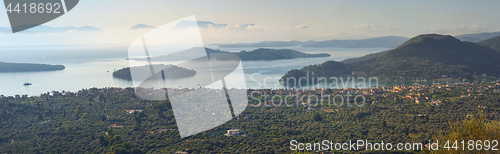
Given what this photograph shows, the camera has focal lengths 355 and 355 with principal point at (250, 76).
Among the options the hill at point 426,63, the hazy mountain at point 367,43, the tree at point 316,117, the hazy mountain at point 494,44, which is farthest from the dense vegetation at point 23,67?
the hazy mountain at point 367,43

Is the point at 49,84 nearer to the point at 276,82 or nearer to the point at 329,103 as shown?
the point at 276,82

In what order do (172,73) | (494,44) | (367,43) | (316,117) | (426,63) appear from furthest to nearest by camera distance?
(367,43)
(494,44)
(172,73)
(426,63)
(316,117)

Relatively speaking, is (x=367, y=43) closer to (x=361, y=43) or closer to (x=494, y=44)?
(x=361, y=43)

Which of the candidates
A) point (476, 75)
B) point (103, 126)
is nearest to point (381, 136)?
point (103, 126)

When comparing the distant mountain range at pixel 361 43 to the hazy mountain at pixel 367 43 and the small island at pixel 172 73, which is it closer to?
the hazy mountain at pixel 367 43

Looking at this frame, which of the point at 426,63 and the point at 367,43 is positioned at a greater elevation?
the point at 367,43

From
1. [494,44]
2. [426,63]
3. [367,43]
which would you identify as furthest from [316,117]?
[367,43]

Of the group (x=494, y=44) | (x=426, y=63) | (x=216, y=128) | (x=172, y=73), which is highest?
(x=494, y=44)
